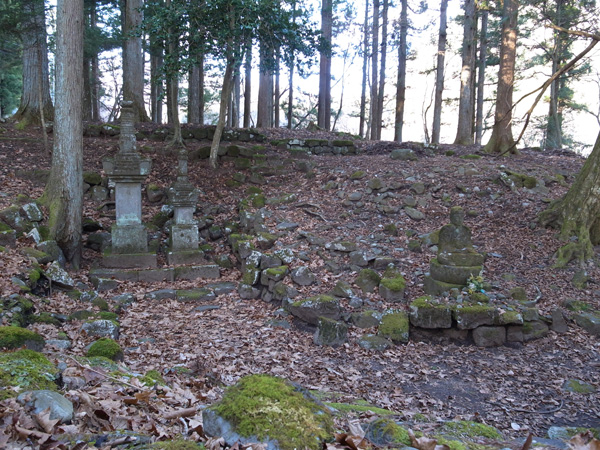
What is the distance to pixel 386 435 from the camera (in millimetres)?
2299

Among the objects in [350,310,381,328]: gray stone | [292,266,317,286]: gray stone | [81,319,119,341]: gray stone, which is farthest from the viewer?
[292,266,317,286]: gray stone

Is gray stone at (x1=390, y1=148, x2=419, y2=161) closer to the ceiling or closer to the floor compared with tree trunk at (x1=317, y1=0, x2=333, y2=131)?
closer to the floor

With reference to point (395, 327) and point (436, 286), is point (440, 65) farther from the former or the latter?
point (395, 327)

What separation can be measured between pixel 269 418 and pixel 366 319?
4415 millimetres

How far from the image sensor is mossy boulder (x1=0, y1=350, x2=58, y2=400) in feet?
7.70

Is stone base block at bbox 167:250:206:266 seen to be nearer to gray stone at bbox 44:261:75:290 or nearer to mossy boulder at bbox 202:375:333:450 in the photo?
gray stone at bbox 44:261:75:290

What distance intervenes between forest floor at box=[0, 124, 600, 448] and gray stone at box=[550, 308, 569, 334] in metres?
0.11

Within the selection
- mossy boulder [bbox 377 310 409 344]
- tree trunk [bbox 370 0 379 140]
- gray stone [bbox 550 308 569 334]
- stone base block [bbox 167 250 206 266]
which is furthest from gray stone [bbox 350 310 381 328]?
tree trunk [bbox 370 0 379 140]

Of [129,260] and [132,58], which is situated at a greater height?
[132,58]

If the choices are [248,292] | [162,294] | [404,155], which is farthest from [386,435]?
[404,155]

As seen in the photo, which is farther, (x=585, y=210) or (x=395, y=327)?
(x=585, y=210)

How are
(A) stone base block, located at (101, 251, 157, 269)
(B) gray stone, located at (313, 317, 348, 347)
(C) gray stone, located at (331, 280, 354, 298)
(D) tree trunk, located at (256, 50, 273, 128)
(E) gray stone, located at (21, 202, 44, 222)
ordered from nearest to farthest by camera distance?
1. (B) gray stone, located at (313, 317, 348, 347)
2. (C) gray stone, located at (331, 280, 354, 298)
3. (E) gray stone, located at (21, 202, 44, 222)
4. (A) stone base block, located at (101, 251, 157, 269)
5. (D) tree trunk, located at (256, 50, 273, 128)

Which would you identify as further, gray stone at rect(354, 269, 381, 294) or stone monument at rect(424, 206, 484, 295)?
gray stone at rect(354, 269, 381, 294)

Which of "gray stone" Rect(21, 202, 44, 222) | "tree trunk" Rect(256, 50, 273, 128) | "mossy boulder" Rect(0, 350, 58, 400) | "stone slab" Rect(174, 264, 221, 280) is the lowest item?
"stone slab" Rect(174, 264, 221, 280)
